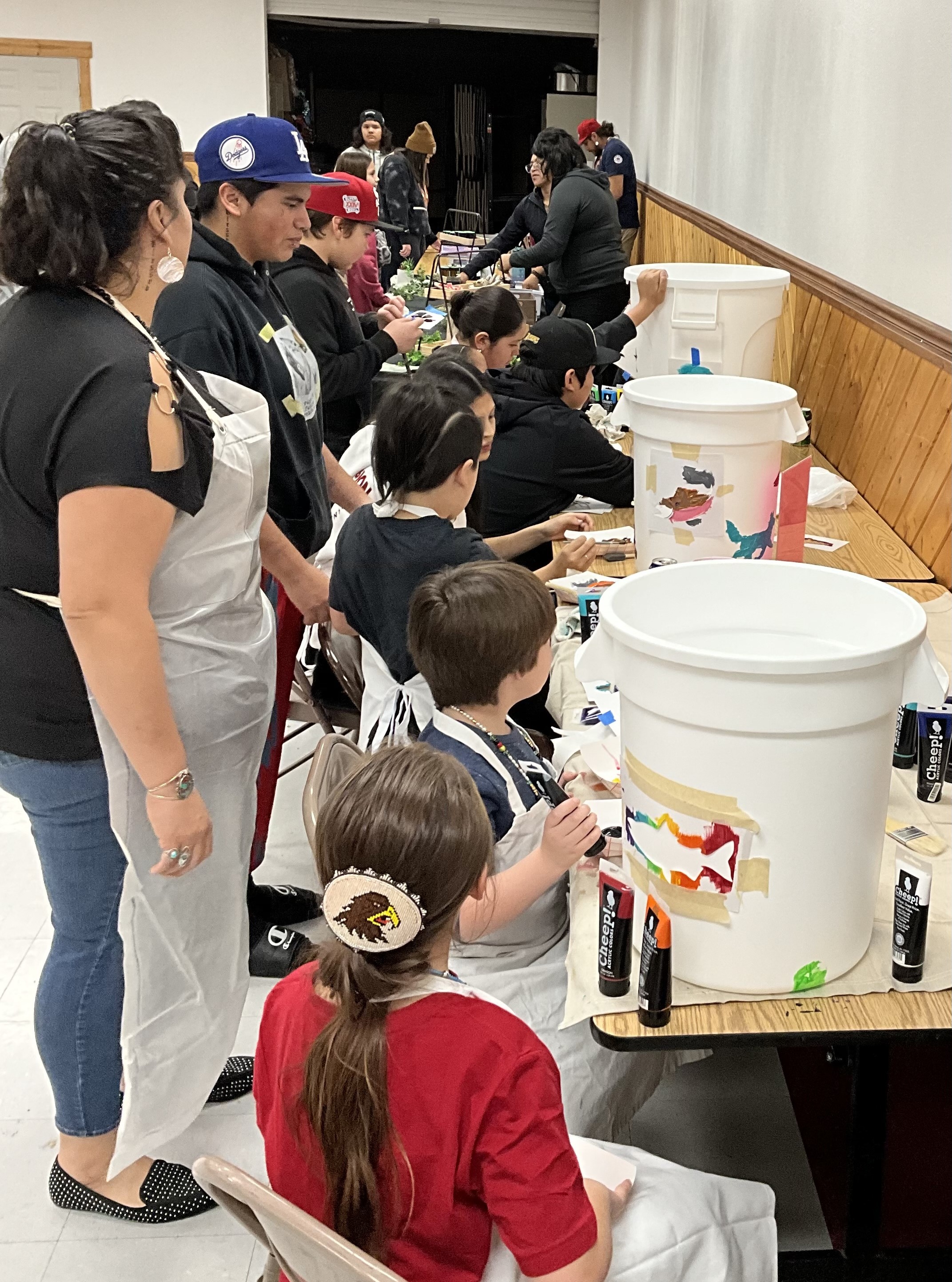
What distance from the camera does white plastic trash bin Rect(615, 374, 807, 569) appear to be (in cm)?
218

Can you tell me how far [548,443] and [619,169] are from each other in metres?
5.65

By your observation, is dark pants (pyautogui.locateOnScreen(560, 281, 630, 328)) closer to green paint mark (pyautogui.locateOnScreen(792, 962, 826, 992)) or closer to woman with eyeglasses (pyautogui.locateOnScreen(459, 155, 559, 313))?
woman with eyeglasses (pyautogui.locateOnScreen(459, 155, 559, 313))

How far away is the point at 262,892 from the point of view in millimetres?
2646

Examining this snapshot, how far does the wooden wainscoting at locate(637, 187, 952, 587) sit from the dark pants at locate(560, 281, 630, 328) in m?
1.62

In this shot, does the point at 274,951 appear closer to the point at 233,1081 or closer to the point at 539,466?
the point at 233,1081

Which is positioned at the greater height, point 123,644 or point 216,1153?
point 123,644

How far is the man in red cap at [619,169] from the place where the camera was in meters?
8.02

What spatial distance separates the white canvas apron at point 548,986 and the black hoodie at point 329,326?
1657 millimetres

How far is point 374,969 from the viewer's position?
1.07 meters

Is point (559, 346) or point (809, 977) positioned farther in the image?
point (559, 346)

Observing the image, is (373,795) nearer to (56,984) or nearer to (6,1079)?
(56,984)

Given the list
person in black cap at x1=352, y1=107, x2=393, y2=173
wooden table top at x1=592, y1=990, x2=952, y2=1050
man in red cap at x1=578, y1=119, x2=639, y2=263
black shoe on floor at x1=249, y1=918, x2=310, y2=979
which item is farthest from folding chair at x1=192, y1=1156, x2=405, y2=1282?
person in black cap at x1=352, y1=107, x2=393, y2=173

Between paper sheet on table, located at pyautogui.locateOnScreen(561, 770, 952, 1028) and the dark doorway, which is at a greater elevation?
the dark doorway

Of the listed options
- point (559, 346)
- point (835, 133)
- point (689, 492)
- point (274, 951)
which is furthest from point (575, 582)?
point (835, 133)
